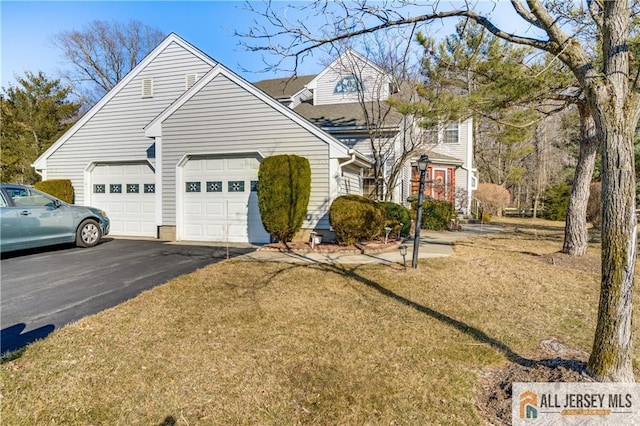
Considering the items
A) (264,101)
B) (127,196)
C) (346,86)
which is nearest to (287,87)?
(346,86)

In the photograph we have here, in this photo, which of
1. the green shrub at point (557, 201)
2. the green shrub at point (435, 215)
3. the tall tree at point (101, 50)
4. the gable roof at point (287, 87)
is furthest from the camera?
the tall tree at point (101, 50)

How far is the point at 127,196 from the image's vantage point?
1108cm

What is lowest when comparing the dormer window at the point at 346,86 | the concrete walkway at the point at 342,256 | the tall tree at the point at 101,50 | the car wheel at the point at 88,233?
the concrete walkway at the point at 342,256

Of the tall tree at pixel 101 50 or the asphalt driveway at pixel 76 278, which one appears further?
the tall tree at pixel 101 50

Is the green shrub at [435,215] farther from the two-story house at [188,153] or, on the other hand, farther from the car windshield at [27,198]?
the car windshield at [27,198]

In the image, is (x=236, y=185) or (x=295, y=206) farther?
(x=236, y=185)

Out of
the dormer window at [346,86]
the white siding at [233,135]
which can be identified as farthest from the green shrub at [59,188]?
the dormer window at [346,86]

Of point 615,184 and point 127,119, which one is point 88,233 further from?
point 615,184

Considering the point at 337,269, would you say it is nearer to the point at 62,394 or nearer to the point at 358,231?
the point at 358,231

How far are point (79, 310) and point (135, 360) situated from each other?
5.98ft

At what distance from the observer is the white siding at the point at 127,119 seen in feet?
37.3

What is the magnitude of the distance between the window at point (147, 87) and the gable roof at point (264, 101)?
238cm

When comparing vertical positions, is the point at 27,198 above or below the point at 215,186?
below

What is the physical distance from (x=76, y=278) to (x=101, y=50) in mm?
27667
